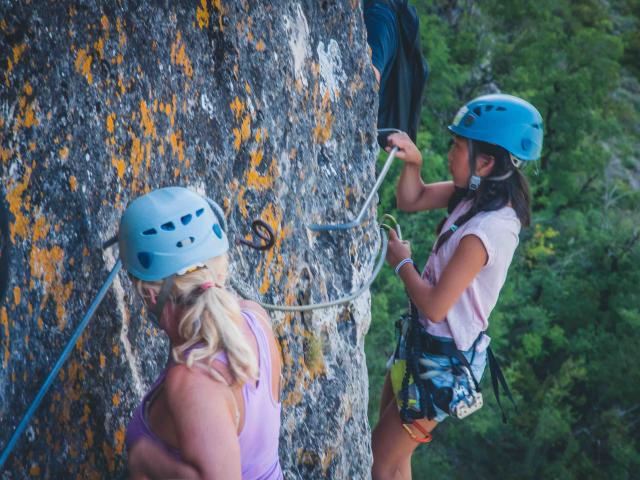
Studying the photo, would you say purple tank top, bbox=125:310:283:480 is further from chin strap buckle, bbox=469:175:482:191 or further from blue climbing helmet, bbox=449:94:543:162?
blue climbing helmet, bbox=449:94:543:162

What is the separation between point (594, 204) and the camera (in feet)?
78.8

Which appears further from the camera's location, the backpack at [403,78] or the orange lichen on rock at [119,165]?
the backpack at [403,78]

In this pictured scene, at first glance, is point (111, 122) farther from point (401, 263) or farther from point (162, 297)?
point (401, 263)

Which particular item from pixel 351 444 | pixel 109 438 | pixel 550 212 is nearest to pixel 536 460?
pixel 550 212

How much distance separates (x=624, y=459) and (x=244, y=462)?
663 inches

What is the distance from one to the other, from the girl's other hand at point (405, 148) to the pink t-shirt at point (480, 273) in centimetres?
46

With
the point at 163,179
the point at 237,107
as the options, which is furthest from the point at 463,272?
the point at 163,179

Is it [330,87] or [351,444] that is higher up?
[330,87]

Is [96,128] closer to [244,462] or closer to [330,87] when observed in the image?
[244,462]

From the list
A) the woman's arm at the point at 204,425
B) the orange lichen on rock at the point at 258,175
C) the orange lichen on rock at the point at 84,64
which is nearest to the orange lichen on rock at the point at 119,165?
the orange lichen on rock at the point at 84,64

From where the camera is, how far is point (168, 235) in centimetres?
204

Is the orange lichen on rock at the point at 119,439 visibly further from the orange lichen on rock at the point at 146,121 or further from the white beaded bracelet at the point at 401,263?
the white beaded bracelet at the point at 401,263

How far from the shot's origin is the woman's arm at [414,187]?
13.1ft

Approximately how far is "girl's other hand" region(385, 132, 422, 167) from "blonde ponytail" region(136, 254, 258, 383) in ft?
7.12
